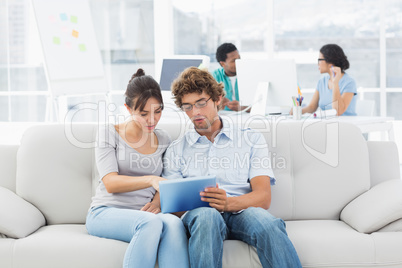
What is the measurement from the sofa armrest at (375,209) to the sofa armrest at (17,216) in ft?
4.29

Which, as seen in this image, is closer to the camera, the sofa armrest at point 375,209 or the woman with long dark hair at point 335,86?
the sofa armrest at point 375,209

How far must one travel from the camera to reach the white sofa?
1908 millimetres

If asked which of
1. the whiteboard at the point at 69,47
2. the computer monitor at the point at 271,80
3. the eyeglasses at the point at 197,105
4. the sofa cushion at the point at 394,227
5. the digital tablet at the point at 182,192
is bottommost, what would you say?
the sofa cushion at the point at 394,227

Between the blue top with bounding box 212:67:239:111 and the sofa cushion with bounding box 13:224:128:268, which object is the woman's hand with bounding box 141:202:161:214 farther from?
the blue top with bounding box 212:67:239:111

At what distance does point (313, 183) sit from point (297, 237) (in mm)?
423

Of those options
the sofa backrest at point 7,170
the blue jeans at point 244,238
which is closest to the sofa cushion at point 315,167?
the blue jeans at point 244,238

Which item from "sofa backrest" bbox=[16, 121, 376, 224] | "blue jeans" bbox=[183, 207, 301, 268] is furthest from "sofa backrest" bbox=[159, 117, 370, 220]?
"blue jeans" bbox=[183, 207, 301, 268]

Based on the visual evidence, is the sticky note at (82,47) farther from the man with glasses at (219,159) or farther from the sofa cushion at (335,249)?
the sofa cushion at (335,249)

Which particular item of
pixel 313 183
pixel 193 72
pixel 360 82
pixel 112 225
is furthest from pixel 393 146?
pixel 360 82

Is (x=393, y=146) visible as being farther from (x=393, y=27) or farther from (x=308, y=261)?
(x=393, y=27)

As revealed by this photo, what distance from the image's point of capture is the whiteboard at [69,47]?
4.26 metres

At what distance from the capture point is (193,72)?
2150 mm

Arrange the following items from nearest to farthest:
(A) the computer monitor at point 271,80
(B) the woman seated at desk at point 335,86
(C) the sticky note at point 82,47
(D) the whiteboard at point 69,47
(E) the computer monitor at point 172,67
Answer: (A) the computer monitor at point 271,80, (E) the computer monitor at point 172,67, (B) the woman seated at desk at point 335,86, (D) the whiteboard at point 69,47, (C) the sticky note at point 82,47

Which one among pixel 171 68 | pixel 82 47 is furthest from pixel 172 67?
pixel 82 47
